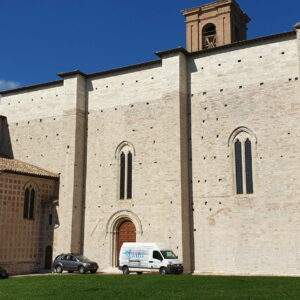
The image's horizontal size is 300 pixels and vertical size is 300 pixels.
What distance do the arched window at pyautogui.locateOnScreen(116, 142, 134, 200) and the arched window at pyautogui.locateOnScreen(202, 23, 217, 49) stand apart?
8.93 meters

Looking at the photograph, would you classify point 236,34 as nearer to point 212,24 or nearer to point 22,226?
point 212,24

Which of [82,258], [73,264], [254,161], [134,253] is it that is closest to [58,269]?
[73,264]

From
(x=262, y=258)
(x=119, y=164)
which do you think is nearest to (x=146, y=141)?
(x=119, y=164)

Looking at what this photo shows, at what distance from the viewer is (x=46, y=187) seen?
2634 centimetres

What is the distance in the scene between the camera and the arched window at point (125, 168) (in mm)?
24500

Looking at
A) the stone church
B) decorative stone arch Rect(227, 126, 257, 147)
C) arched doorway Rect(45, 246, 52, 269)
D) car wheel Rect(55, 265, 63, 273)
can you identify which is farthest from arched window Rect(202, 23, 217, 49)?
car wheel Rect(55, 265, 63, 273)

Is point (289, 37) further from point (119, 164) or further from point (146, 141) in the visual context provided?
point (119, 164)

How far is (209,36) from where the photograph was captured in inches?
1148

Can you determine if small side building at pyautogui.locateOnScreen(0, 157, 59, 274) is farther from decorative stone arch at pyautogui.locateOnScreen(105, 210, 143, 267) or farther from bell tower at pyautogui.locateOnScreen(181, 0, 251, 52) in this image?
bell tower at pyautogui.locateOnScreen(181, 0, 251, 52)

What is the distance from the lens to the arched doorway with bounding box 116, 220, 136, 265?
24.1m

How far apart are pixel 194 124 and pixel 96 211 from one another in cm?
727

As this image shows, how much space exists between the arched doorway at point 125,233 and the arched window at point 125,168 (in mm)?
1414

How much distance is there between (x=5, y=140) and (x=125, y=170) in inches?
371

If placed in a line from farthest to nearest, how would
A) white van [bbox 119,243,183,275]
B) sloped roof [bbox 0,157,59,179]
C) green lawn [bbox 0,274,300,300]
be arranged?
sloped roof [bbox 0,157,59,179]
white van [bbox 119,243,183,275]
green lawn [bbox 0,274,300,300]
